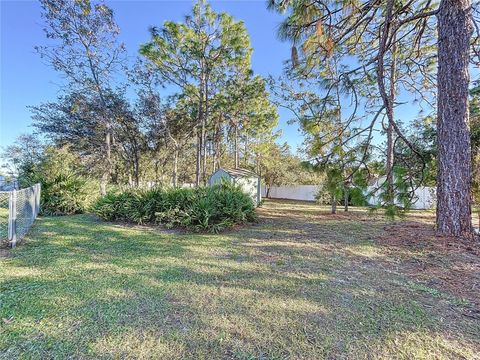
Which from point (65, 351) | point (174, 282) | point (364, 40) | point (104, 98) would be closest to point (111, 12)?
point (104, 98)

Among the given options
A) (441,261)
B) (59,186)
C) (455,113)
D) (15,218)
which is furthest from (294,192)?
(15,218)

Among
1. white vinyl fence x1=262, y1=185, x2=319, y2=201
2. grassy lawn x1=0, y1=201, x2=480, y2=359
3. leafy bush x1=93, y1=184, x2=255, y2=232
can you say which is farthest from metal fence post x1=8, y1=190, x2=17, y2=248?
white vinyl fence x1=262, y1=185, x2=319, y2=201

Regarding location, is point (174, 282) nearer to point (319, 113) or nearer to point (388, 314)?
point (388, 314)

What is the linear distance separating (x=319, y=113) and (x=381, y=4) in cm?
234

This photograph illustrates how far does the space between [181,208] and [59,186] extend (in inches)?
195

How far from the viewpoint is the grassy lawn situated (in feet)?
5.37

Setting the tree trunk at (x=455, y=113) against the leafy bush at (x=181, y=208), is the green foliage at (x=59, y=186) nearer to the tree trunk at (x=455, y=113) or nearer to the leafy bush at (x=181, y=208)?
the leafy bush at (x=181, y=208)

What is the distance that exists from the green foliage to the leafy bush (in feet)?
6.14

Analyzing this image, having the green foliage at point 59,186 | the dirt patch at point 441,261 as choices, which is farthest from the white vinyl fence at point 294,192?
the green foliage at point 59,186

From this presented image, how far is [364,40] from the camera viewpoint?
19.3 feet

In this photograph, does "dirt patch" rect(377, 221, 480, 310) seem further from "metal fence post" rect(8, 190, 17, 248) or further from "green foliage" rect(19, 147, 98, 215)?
"green foliage" rect(19, 147, 98, 215)

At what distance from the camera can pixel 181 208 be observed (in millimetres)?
6031

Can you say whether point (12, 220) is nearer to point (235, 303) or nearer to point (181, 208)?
point (181, 208)

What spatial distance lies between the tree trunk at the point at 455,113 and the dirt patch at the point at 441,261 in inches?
16.4
